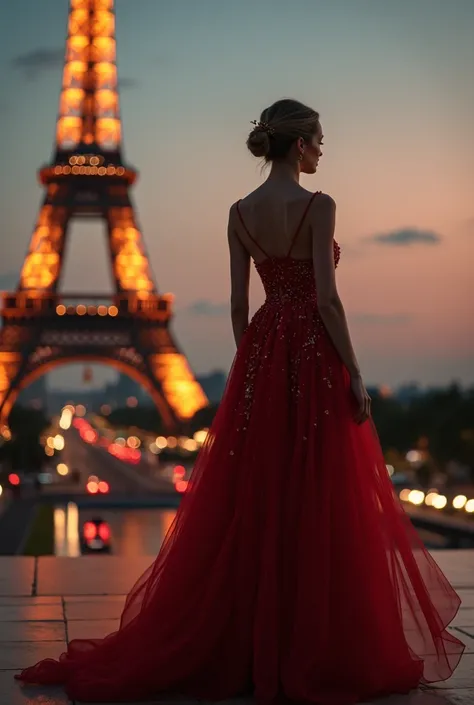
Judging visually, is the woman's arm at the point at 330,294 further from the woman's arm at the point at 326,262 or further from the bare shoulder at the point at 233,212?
the bare shoulder at the point at 233,212

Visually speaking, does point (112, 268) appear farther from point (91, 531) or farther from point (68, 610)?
point (68, 610)

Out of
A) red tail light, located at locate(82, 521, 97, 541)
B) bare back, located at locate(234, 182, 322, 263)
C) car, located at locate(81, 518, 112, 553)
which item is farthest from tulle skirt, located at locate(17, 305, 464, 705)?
red tail light, located at locate(82, 521, 97, 541)

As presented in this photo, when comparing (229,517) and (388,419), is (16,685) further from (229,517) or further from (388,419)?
(388,419)

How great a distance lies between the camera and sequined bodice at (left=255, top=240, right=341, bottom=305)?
5785 mm

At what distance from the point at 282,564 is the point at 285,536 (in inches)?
4.5

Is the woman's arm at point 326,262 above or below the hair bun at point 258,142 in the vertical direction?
below

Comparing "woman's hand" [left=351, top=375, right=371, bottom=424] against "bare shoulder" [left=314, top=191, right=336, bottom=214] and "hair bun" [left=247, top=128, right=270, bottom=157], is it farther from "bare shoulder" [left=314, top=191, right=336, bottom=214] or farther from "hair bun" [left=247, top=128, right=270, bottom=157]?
"hair bun" [left=247, top=128, right=270, bottom=157]

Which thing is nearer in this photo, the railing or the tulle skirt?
the tulle skirt

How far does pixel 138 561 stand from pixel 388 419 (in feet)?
175

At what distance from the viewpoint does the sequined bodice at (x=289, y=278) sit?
5.79 meters

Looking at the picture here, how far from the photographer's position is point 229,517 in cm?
569

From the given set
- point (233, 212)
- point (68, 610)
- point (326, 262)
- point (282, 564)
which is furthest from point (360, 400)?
point (68, 610)

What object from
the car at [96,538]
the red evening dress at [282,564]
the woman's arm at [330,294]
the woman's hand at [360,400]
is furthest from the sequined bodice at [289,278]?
the car at [96,538]

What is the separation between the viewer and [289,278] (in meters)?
5.82
